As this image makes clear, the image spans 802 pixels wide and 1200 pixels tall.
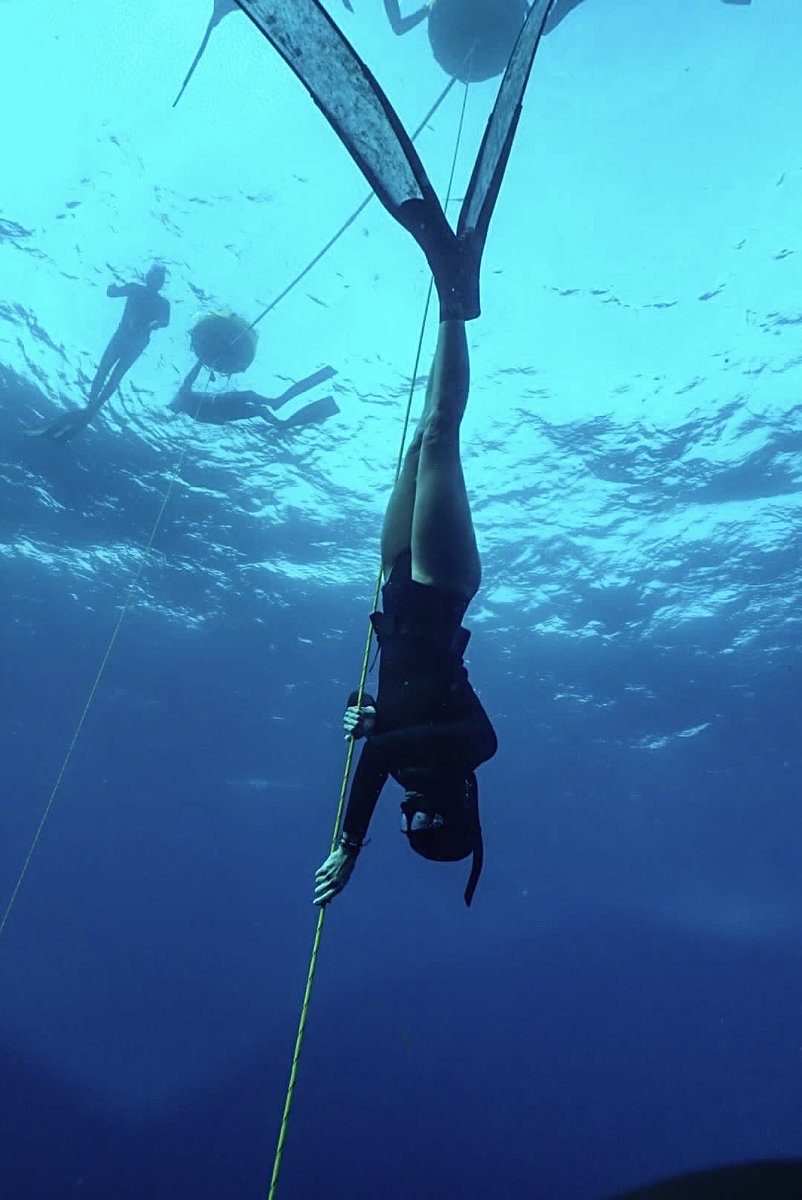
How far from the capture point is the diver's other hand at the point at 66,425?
14634 millimetres

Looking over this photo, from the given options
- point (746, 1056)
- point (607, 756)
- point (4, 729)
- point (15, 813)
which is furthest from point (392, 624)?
point (15, 813)

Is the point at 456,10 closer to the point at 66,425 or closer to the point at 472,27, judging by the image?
the point at 472,27

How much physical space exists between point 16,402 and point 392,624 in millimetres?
16493

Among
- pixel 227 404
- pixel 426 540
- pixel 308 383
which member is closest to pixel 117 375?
pixel 227 404

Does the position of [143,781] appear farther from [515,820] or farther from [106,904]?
[515,820]

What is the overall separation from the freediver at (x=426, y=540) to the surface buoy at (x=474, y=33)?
→ 17.3 feet

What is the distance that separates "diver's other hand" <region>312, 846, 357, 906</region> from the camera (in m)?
3.47

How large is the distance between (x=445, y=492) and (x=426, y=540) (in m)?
0.31

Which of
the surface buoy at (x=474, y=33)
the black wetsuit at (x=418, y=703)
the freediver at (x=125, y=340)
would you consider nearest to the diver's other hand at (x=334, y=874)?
the black wetsuit at (x=418, y=703)

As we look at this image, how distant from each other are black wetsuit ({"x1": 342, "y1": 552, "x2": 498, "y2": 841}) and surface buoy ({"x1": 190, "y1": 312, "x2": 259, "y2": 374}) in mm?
9811

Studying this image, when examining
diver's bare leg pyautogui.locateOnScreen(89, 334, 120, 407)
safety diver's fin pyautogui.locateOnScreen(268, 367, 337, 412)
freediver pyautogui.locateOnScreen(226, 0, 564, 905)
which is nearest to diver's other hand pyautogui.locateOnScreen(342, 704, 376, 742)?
freediver pyautogui.locateOnScreen(226, 0, 564, 905)

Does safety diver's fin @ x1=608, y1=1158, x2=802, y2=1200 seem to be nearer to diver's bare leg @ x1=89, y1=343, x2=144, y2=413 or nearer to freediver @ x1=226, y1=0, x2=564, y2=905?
freediver @ x1=226, y1=0, x2=564, y2=905

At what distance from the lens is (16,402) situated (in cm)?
1655

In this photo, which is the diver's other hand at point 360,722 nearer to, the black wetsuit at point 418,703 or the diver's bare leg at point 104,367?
the black wetsuit at point 418,703
